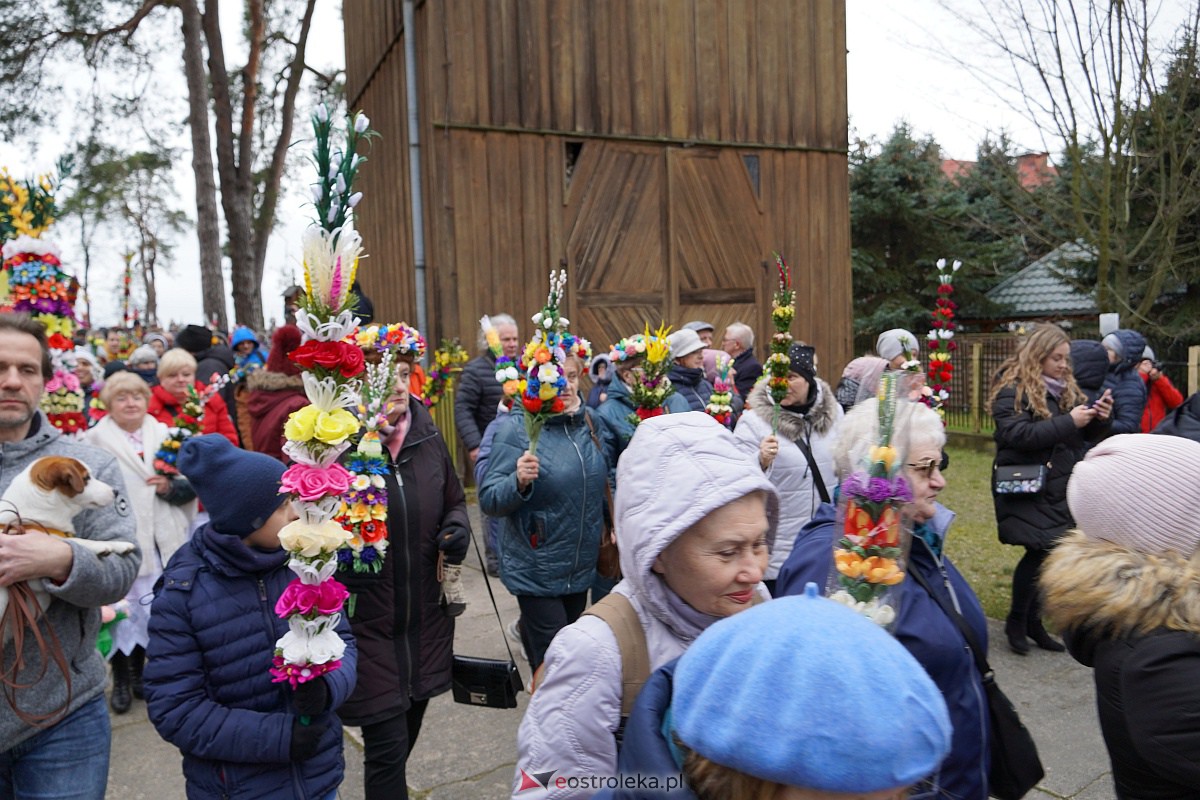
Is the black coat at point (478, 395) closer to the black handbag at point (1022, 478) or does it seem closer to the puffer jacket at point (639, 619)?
the black handbag at point (1022, 478)

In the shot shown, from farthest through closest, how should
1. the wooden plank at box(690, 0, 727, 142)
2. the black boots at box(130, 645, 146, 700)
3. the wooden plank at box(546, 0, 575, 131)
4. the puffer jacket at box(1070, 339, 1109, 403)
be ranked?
1. the wooden plank at box(690, 0, 727, 142)
2. the wooden plank at box(546, 0, 575, 131)
3. the puffer jacket at box(1070, 339, 1109, 403)
4. the black boots at box(130, 645, 146, 700)

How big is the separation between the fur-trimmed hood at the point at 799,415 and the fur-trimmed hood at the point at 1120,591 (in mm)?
2457

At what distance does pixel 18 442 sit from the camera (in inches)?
106

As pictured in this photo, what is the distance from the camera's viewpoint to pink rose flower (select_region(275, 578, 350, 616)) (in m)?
2.42

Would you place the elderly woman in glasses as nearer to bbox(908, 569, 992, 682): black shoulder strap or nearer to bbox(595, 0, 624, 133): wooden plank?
bbox(908, 569, 992, 682): black shoulder strap

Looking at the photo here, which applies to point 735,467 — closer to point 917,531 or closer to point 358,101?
point 917,531

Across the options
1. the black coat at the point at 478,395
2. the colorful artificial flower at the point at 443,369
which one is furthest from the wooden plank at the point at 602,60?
the black coat at the point at 478,395

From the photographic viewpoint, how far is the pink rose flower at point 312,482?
2.42 m

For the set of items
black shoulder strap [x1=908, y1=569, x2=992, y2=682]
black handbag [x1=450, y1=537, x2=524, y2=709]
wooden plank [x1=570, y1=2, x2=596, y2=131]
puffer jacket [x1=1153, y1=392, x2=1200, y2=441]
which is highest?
wooden plank [x1=570, y1=2, x2=596, y2=131]

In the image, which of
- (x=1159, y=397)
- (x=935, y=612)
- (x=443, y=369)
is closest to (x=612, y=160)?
(x=443, y=369)

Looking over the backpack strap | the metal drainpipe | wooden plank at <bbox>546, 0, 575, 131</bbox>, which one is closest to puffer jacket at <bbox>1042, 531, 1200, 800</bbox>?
the backpack strap

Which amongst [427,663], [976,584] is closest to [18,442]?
[427,663]

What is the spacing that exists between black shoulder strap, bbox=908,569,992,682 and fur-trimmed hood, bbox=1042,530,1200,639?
0.89 feet

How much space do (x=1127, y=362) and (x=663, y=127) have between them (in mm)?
7553
